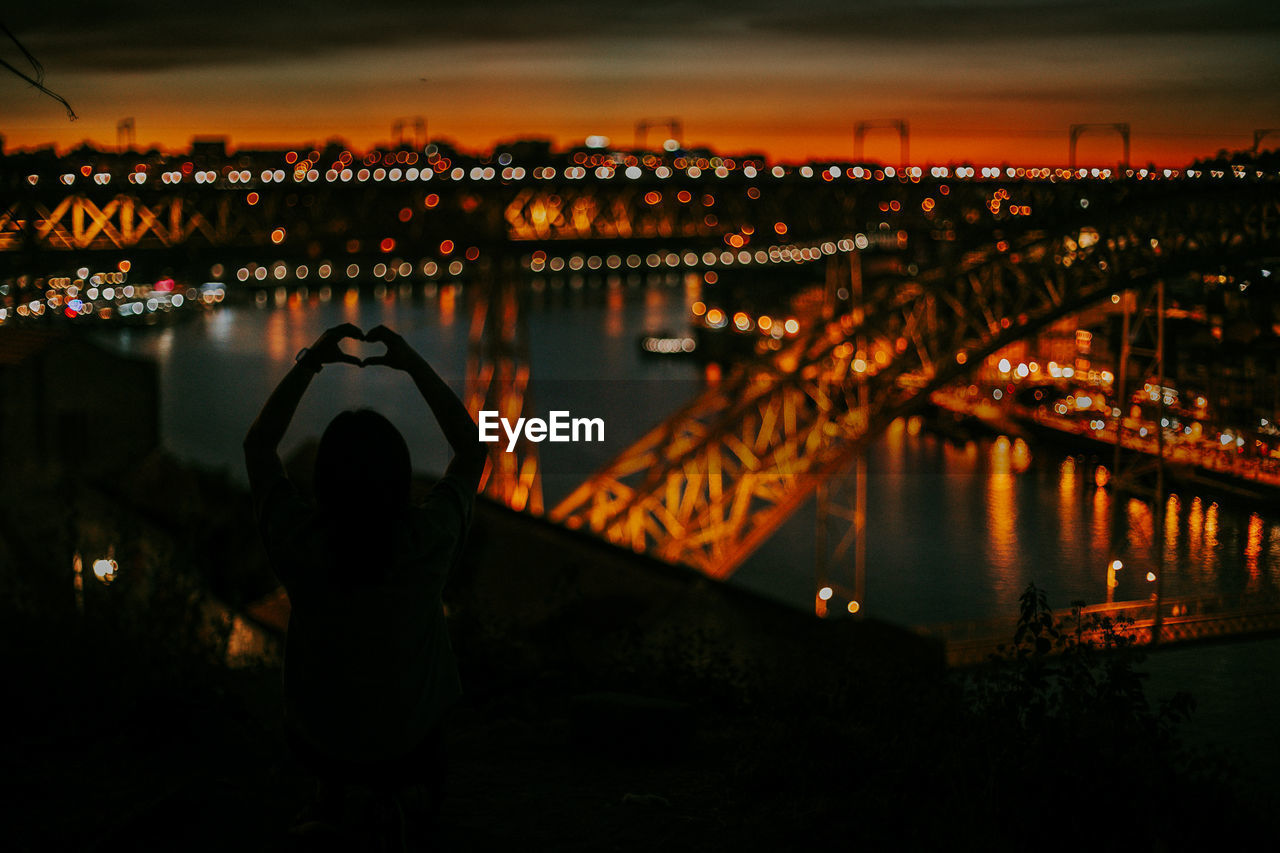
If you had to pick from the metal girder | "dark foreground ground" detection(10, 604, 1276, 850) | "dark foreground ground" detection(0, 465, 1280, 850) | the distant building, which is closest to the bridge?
the metal girder

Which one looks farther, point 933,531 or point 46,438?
point 933,531

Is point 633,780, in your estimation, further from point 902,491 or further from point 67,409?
point 902,491

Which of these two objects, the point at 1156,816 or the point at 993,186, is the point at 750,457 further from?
the point at 1156,816

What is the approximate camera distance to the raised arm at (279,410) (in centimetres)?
191

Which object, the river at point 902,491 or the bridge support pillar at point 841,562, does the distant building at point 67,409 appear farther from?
the bridge support pillar at point 841,562

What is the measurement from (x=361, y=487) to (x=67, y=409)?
458cm

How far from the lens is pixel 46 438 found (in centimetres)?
568

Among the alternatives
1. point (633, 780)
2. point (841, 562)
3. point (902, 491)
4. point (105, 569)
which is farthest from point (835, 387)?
point (633, 780)

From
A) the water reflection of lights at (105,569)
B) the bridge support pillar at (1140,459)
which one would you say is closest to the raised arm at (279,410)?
the water reflection of lights at (105,569)

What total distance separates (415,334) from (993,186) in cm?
1551

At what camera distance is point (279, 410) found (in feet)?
6.46

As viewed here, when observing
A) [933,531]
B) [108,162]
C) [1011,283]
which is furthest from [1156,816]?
[1011,283]

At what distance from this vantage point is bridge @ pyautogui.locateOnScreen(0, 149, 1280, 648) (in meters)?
13.1

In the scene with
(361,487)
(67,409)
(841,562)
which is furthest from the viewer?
(841,562)
